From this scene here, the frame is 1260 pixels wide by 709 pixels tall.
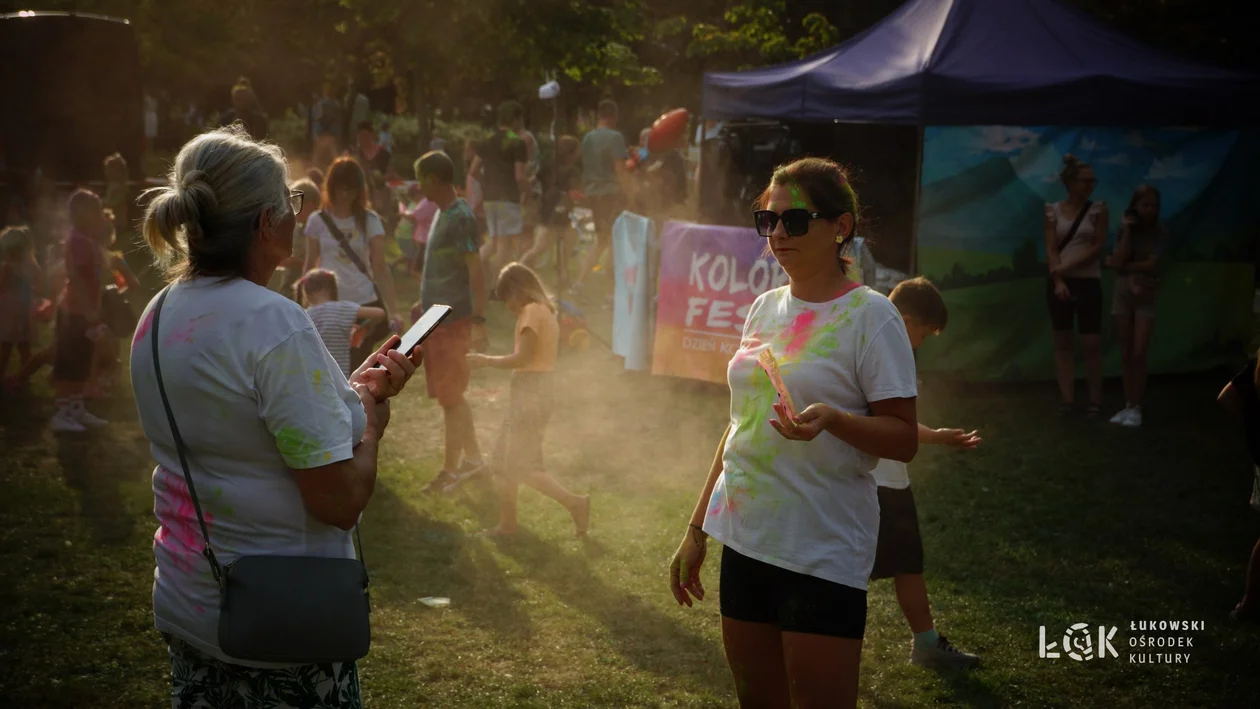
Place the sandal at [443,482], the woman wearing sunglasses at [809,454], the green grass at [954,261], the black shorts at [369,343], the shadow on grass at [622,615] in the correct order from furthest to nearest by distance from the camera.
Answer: the green grass at [954,261]
the sandal at [443,482]
the black shorts at [369,343]
the shadow on grass at [622,615]
the woman wearing sunglasses at [809,454]

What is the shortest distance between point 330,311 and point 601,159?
28.4 ft

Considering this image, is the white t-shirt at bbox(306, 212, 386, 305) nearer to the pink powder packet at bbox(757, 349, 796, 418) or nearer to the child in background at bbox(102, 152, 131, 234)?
the pink powder packet at bbox(757, 349, 796, 418)

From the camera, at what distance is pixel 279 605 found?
2.17 metres

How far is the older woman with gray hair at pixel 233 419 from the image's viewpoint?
7.02 ft

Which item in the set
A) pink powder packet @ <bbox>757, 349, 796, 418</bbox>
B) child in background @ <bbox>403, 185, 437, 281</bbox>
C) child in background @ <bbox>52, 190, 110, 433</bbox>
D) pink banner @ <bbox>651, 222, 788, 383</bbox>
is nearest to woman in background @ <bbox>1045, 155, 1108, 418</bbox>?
pink banner @ <bbox>651, 222, 788, 383</bbox>

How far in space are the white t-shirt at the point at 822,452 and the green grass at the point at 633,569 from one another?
1774mm

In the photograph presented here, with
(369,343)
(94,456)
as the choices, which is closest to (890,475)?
(369,343)

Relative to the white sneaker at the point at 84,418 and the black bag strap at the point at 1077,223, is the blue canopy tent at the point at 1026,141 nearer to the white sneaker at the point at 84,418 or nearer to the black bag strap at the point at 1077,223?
the black bag strap at the point at 1077,223

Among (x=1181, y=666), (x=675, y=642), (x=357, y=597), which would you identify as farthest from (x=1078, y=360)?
(x=357, y=597)

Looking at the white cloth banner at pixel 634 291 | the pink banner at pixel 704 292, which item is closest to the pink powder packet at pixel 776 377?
the pink banner at pixel 704 292

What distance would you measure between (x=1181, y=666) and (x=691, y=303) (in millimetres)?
5347

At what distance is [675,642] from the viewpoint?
4.92 m

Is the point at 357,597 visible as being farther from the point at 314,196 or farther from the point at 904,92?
the point at 904,92
